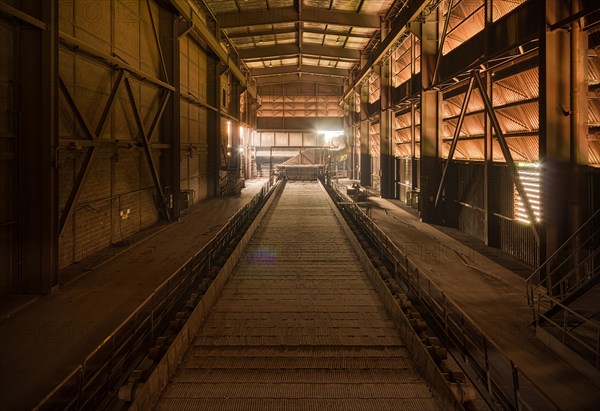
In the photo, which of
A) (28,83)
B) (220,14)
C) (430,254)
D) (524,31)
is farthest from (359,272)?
(220,14)

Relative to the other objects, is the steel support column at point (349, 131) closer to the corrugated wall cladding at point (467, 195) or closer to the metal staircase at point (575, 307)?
the corrugated wall cladding at point (467, 195)

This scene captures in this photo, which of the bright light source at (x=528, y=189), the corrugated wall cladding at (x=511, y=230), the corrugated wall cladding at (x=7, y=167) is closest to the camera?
the corrugated wall cladding at (x=7, y=167)

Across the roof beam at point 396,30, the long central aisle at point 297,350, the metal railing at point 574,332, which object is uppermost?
the roof beam at point 396,30

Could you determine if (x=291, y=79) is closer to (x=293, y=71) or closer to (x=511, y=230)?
(x=293, y=71)

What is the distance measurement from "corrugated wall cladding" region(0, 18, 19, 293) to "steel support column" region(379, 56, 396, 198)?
20.0 m

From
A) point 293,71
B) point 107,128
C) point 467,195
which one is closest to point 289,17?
point 293,71

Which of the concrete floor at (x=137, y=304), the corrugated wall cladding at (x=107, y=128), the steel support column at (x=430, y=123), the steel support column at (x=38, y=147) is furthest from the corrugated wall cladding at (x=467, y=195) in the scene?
the steel support column at (x=38, y=147)

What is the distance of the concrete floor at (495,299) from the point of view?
5547 mm

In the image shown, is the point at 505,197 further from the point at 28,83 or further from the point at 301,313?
the point at 28,83

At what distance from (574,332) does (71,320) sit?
25.5ft

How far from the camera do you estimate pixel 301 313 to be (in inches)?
318

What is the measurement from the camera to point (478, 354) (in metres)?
6.36

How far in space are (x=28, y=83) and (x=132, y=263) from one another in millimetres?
4635

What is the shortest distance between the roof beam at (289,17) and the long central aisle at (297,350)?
1753 centimetres
